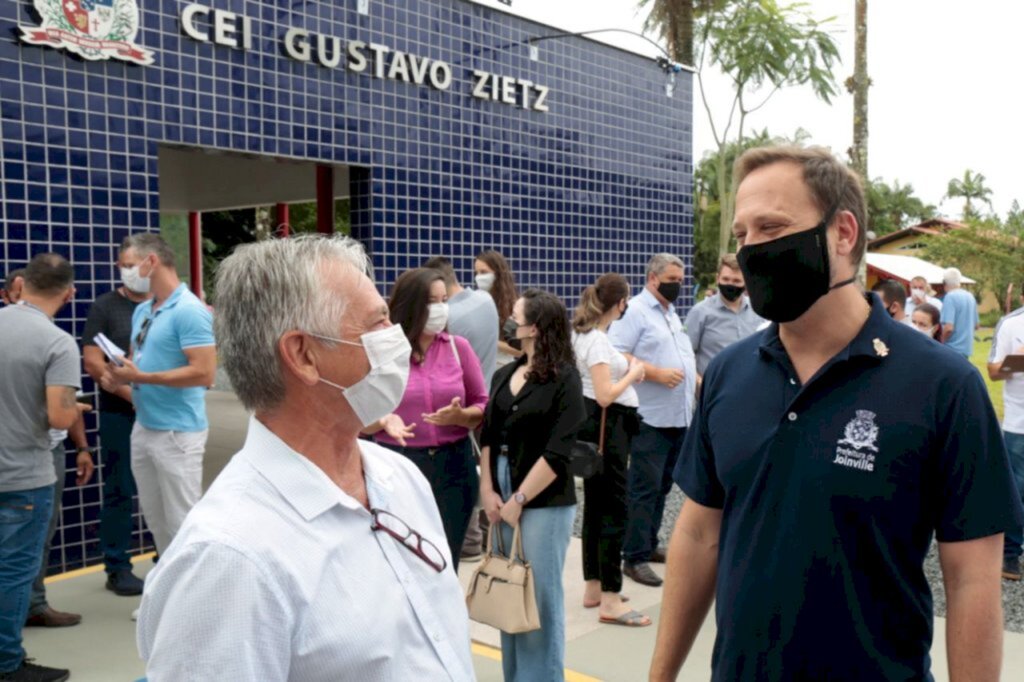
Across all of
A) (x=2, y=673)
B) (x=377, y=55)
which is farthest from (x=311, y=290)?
(x=377, y=55)

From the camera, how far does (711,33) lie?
3023cm

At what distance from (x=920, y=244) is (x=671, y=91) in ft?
153

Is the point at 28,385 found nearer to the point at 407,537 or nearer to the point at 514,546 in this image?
the point at 514,546

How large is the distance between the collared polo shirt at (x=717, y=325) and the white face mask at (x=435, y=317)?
9.06 ft

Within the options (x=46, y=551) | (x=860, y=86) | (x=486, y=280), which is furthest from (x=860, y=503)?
(x=860, y=86)

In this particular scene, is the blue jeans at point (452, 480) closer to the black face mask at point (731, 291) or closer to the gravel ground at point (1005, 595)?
the gravel ground at point (1005, 595)

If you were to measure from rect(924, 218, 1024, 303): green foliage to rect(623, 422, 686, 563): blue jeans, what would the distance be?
→ 142 ft

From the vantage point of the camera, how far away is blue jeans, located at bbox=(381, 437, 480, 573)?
3936 mm

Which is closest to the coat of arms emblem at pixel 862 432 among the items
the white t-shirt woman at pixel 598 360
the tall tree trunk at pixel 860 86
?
the white t-shirt woman at pixel 598 360

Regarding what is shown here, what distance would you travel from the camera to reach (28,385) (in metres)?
4.30

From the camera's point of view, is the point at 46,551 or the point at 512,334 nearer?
the point at 512,334

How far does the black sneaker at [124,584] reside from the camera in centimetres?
540

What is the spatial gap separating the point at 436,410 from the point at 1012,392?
425 centimetres

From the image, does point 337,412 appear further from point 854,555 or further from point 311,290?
point 854,555
